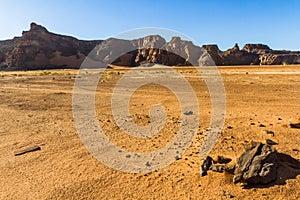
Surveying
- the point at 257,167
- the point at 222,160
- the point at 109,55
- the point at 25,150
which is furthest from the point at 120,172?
the point at 109,55

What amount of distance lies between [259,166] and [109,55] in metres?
73.4

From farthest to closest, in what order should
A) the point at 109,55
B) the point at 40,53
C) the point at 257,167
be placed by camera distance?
1. the point at 109,55
2. the point at 40,53
3. the point at 257,167

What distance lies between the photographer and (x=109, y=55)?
74.6 metres

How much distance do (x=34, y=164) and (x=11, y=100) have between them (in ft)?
24.7

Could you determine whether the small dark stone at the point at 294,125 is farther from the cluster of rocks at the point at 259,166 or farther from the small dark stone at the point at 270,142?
the cluster of rocks at the point at 259,166

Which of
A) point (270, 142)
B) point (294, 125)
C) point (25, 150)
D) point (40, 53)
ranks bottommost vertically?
point (25, 150)

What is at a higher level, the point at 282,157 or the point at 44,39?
the point at 44,39

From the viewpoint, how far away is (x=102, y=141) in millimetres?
5703

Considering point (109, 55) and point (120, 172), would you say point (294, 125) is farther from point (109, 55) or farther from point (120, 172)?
point (109, 55)

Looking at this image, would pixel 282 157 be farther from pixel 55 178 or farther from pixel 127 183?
pixel 55 178

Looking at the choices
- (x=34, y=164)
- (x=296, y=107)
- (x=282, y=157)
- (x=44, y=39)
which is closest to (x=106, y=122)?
(x=34, y=164)

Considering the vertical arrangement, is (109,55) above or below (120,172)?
above

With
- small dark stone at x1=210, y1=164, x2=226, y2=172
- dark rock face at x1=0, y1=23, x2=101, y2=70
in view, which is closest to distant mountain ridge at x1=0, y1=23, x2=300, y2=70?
dark rock face at x1=0, y1=23, x2=101, y2=70

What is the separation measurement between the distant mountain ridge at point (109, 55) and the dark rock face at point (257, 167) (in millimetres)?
55266
